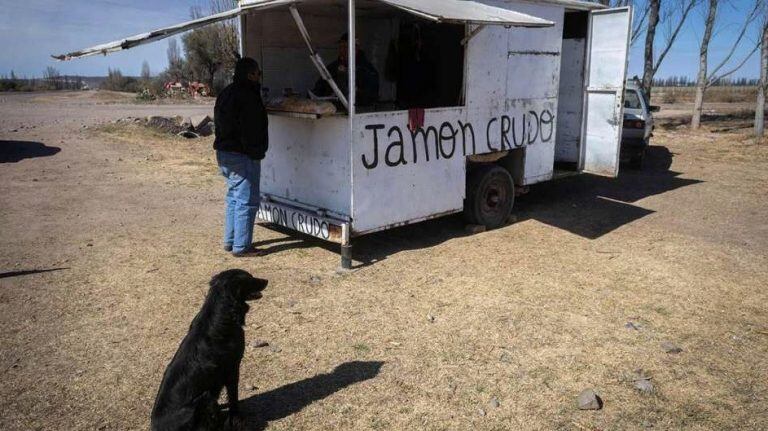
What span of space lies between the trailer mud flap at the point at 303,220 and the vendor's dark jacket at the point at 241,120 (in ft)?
2.83

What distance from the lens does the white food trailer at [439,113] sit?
5848 mm

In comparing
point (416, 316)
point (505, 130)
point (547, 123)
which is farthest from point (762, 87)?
point (416, 316)

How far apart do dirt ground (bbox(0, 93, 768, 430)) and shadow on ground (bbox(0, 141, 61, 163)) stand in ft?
11.5

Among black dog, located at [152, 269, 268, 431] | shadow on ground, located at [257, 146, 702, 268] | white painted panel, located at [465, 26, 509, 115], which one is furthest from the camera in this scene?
shadow on ground, located at [257, 146, 702, 268]

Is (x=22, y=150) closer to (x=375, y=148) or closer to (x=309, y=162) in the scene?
(x=309, y=162)

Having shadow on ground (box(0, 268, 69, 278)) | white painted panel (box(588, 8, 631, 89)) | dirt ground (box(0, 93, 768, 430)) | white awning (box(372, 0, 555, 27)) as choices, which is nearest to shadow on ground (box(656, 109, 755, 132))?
dirt ground (box(0, 93, 768, 430))

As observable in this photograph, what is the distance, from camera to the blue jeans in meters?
5.91

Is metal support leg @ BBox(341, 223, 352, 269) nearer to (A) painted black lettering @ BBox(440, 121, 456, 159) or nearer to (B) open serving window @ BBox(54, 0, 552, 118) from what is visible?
(B) open serving window @ BBox(54, 0, 552, 118)

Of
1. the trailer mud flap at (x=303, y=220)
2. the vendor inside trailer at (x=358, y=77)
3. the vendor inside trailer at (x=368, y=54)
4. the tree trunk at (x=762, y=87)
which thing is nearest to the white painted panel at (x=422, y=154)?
the trailer mud flap at (x=303, y=220)

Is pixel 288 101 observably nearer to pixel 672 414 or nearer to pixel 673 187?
pixel 672 414

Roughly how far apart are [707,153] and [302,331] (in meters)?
13.0

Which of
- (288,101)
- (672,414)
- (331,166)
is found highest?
(288,101)

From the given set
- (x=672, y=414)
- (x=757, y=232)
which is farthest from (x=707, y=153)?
(x=672, y=414)

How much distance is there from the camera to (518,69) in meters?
7.25
